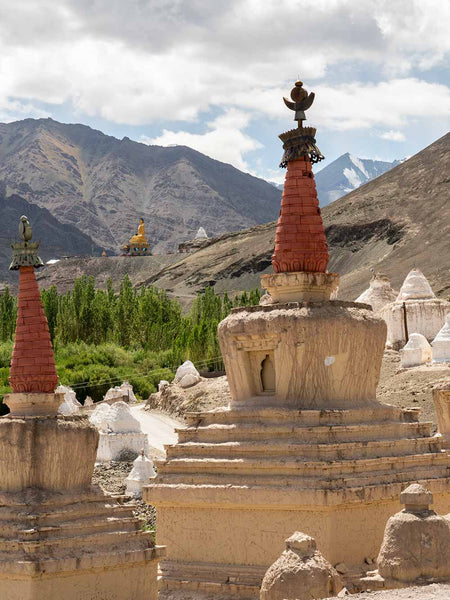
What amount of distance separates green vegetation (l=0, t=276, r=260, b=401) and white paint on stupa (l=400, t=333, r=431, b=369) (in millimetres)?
24182

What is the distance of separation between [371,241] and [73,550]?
103422 millimetres

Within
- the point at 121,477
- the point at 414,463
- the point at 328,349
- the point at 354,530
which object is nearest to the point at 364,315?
the point at 328,349

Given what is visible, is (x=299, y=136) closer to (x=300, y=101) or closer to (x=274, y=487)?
(x=300, y=101)

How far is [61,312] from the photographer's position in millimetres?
77875

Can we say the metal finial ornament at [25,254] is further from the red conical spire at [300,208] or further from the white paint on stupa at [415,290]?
the white paint on stupa at [415,290]

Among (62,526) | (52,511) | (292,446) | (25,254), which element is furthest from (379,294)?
(62,526)

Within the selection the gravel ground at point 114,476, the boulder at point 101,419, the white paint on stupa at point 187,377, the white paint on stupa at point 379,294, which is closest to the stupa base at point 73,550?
the gravel ground at point 114,476

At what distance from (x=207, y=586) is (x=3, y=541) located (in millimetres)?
3364

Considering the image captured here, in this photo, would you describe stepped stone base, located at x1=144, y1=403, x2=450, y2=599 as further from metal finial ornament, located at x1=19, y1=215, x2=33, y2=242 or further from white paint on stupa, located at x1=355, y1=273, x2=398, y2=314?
white paint on stupa, located at x1=355, y1=273, x2=398, y2=314

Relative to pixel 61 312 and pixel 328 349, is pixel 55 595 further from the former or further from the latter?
pixel 61 312

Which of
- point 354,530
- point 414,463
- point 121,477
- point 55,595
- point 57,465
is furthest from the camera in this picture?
point 121,477

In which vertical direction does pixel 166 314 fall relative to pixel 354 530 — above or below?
above

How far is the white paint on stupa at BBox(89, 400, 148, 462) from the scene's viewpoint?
37.5m

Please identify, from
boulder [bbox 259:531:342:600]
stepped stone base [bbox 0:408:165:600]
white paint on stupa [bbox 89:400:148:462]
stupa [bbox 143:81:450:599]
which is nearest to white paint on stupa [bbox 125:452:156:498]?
white paint on stupa [bbox 89:400:148:462]
